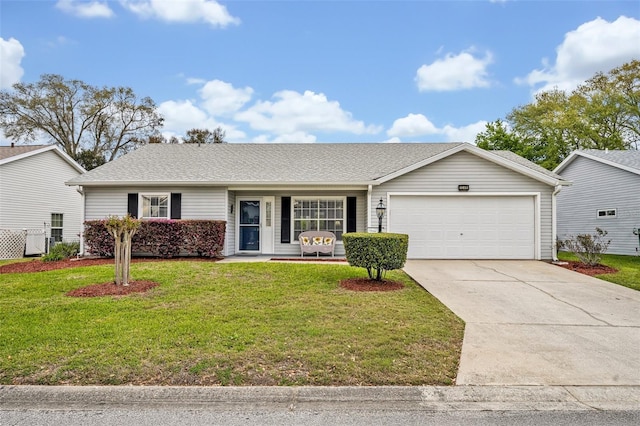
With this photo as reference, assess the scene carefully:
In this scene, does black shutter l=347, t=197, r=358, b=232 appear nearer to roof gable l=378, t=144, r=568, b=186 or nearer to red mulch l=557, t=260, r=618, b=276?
roof gable l=378, t=144, r=568, b=186

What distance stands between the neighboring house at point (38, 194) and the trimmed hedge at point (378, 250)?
15.2 meters

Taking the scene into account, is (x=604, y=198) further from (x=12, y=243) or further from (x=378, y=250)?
(x=12, y=243)

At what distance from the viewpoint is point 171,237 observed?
39.1 feet

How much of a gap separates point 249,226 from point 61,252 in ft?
19.6

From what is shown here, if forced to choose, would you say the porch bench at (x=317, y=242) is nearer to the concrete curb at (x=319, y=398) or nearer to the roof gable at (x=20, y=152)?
the concrete curb at (x=319, y=398)

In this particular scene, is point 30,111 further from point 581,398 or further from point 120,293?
point 581,398

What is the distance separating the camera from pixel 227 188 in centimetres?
1268

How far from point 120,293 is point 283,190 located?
24.1ft

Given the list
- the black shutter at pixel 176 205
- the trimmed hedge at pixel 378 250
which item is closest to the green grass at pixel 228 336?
the trimmed hedge at pixel 378 250

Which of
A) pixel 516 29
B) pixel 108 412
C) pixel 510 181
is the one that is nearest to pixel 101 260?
pixel 108 412

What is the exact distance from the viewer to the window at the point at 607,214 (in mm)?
15671

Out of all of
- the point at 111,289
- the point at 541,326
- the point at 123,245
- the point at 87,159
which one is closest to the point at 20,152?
the point at 87,159

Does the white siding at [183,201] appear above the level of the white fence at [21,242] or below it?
above

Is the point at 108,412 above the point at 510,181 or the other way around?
the other way around
